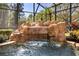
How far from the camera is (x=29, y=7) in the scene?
1.78 m

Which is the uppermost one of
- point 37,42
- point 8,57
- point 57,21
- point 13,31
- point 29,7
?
point 29,7

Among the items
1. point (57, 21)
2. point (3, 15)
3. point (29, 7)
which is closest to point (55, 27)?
point (57, 21)

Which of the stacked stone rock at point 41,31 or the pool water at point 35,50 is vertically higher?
the stacked stone rock at point 41,31

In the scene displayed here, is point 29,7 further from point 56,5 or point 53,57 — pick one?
point 53,57

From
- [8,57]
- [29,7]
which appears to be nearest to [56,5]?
[29,7]

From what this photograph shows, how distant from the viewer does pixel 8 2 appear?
5.92ft

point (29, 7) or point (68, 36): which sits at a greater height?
point (29, 7)

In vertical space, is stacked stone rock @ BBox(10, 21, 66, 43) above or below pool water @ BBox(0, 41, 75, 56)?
above

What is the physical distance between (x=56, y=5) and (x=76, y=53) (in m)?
0.58

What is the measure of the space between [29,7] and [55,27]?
366 millimetres

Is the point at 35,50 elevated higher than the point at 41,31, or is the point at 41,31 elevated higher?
the point at 41,31

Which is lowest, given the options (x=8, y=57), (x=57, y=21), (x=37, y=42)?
(x=8, y=57)

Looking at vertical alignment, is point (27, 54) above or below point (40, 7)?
below

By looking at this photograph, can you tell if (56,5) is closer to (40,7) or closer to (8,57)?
(40,7)
